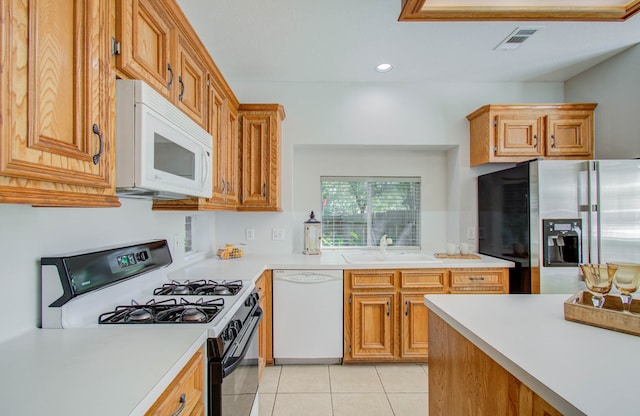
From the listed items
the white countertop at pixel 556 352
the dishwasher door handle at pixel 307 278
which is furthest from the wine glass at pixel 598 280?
the dishwasher door handle at pixel 307 278

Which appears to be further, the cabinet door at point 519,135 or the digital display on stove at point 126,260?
the cabinet door at point 519,135

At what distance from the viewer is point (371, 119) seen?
10.1 ft

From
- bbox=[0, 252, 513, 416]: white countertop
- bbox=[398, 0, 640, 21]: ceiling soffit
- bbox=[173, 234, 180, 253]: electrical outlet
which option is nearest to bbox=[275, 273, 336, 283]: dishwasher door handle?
bbox=[173, 234, 180, 253]: electrical outlet

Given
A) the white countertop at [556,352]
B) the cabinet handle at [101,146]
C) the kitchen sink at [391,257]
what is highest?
the cabinet handle at [101,146]

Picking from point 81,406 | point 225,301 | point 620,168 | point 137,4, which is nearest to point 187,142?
point 137,4

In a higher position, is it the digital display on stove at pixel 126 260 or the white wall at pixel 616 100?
the white wall at pixel 616 100

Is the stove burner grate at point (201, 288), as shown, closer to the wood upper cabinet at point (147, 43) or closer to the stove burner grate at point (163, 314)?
the stove burner grate at point (163, 314)

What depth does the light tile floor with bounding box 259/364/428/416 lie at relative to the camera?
6.69ft

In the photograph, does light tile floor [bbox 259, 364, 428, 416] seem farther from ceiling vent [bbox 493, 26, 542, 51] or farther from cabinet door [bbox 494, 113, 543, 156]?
ceiling vent [bbox 493, 26, 542, 51]

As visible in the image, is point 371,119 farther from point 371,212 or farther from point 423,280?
point 423,280

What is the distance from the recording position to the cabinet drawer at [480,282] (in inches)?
103

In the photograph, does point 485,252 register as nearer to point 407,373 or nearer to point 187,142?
point 407,373

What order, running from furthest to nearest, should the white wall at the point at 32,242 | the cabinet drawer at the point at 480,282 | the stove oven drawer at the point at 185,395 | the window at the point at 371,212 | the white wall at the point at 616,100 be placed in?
the window at the point at 371,212 → the cabinet drawer at the point at 480,282 → the white wall at the point at 616,100 → the white wall at the point at 32,242 → the stove oven drawer at the point at 185,395

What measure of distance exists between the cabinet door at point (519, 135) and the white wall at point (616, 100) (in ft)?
1.73
